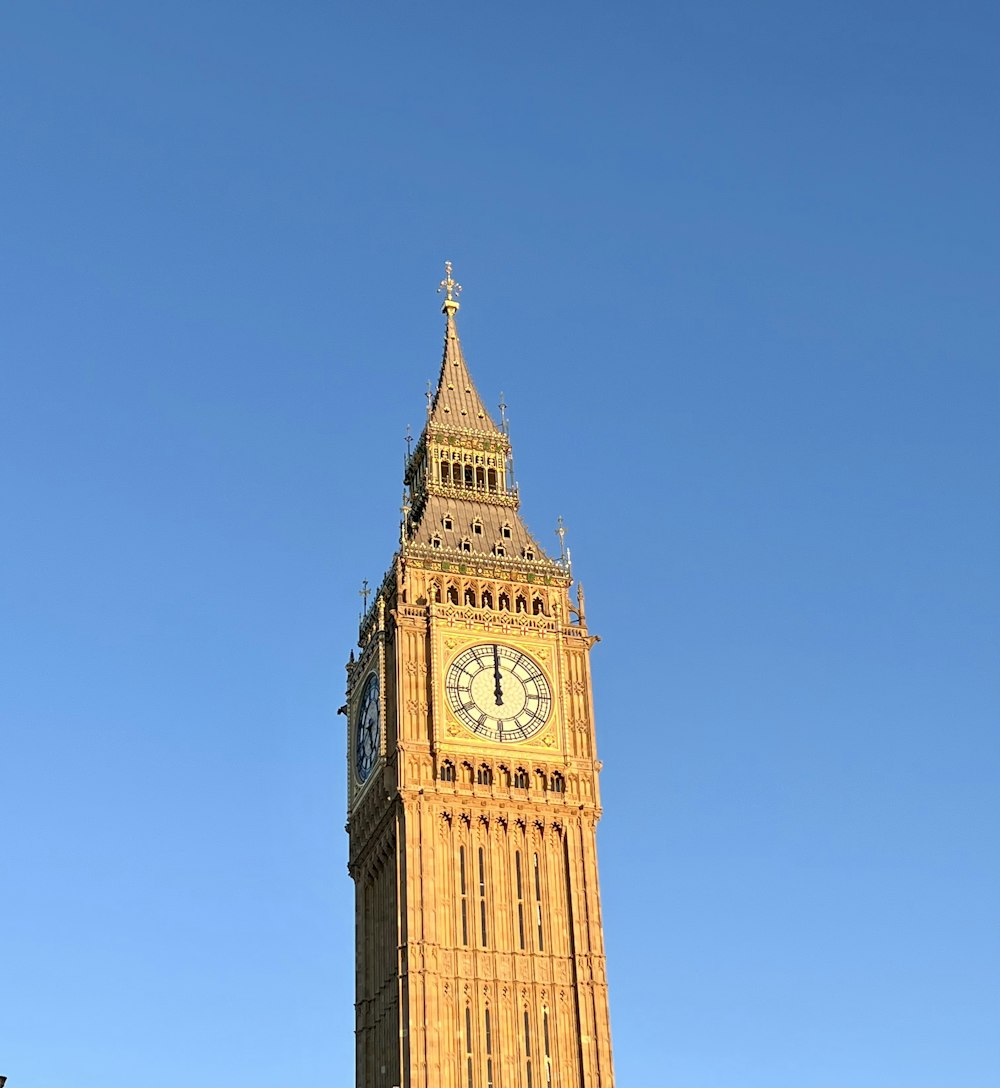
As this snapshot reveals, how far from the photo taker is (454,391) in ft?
381

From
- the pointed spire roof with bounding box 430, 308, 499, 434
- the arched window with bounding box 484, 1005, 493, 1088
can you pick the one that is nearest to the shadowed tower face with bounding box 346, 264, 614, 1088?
the arched window with bounding box 484, 1005, 493, 1088

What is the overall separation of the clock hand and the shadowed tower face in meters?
0.09

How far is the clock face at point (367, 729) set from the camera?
3959 inches

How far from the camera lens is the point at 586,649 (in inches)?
4050

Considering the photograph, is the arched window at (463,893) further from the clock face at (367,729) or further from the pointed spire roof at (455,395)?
the pointed spire roof at (455,395)

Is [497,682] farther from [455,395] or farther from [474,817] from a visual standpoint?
[455,395]

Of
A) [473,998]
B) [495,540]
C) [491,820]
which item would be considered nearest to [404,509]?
[495,540]

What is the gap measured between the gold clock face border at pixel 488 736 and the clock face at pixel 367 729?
4.96m

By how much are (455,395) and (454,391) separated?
389 mm

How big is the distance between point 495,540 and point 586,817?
1924 cm

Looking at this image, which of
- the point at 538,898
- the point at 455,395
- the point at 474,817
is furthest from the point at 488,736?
the point at 455,395

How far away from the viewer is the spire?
114000mm

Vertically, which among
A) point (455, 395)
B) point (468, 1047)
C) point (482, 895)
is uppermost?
point (455, 395)

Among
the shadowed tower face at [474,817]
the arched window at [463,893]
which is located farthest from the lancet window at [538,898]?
the arched window at [463,893]
